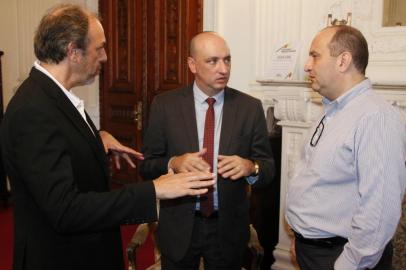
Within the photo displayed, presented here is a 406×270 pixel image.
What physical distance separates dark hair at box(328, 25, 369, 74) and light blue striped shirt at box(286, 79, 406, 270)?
9cm

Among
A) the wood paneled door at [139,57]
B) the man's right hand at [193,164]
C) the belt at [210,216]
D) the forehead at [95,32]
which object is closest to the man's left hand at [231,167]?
the man's right hand at [193,164]

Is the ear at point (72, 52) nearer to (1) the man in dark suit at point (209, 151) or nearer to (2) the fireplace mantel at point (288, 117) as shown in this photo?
(1) the man in dark suit at point (209, 151)

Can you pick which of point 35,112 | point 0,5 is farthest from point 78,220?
point 0,5

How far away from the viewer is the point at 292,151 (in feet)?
9.84

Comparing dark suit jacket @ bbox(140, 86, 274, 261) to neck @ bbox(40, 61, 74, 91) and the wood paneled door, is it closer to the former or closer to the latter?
neck @ bbox(40, 61, 74, 91)

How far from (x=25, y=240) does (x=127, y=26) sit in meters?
3.45

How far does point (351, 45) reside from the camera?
1669 millimetres

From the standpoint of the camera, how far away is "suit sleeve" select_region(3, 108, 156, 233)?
50.2 inches

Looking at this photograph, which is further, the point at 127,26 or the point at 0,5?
the point at 0,5

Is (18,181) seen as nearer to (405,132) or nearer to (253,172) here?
(253,172)

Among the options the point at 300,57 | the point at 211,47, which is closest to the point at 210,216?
the point at 211,47

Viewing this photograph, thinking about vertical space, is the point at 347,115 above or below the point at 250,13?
below

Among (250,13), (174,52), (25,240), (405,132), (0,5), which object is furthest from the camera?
(0,5)

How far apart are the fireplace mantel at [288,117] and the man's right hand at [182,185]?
5.24 feet
